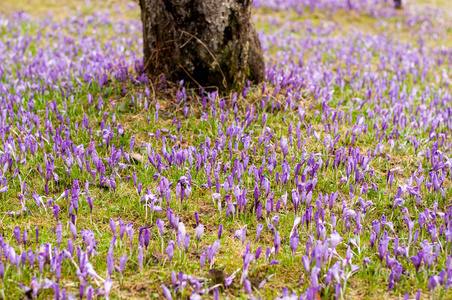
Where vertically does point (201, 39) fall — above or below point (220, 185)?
above

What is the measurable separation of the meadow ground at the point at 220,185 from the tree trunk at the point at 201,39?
243 millimetres

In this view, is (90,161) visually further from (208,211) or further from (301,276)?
(301,276)

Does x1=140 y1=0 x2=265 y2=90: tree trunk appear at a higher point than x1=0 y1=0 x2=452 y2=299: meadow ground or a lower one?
higher

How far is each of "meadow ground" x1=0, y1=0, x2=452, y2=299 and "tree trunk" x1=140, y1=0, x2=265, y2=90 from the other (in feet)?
0.80

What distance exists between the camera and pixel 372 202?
380 centimetres

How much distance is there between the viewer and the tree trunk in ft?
17.4

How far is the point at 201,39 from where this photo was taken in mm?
5375

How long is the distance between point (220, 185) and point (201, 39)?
2313 millimetres

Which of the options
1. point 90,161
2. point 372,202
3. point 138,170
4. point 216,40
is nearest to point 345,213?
point 372,202

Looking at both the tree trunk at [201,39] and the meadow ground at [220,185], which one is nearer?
the meadow ground at [220,185]

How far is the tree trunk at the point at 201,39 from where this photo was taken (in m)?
5.30

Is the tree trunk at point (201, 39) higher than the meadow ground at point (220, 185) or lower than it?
higher

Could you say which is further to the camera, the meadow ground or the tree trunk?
the tree trunk

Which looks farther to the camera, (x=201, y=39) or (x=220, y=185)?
(x=201, y=39)
